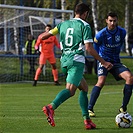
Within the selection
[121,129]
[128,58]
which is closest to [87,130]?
[121,129]

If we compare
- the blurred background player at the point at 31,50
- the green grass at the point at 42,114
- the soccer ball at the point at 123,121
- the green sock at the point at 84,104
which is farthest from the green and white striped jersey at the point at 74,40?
the blurred background player at the point at 31,50

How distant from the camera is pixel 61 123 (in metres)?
9.37

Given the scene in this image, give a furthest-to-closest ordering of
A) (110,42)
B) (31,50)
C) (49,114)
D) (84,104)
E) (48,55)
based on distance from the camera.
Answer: (31,50) < (48,55) < (110,42) < (84,104) < (49,114)

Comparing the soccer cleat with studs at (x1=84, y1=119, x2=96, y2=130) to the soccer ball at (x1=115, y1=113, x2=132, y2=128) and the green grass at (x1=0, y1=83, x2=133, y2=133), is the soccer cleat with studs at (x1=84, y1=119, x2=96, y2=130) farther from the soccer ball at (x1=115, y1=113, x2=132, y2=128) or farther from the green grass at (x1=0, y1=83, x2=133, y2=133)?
the soccer ball at (x1=115, y1=113, x2=132, y2=128)

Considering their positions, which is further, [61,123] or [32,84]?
[32,84]

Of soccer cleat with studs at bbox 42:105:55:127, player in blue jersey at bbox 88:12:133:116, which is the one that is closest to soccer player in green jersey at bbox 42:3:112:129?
soccer cleat with studs at bbox 42:105:55:127

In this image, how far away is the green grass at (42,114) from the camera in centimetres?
874

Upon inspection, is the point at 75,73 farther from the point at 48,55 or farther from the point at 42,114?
the point at 48,55

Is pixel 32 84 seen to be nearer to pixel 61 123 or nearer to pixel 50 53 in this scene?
pixel 50 53

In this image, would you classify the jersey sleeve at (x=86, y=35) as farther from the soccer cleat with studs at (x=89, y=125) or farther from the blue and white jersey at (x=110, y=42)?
A: the blue and white jersey at (x=110, y=42)

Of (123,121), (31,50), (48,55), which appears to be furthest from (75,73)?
(31,50)

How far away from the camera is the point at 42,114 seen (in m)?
10.7

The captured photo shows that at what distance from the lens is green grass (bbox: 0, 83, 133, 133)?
8.74m

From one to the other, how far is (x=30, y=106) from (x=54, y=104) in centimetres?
437
